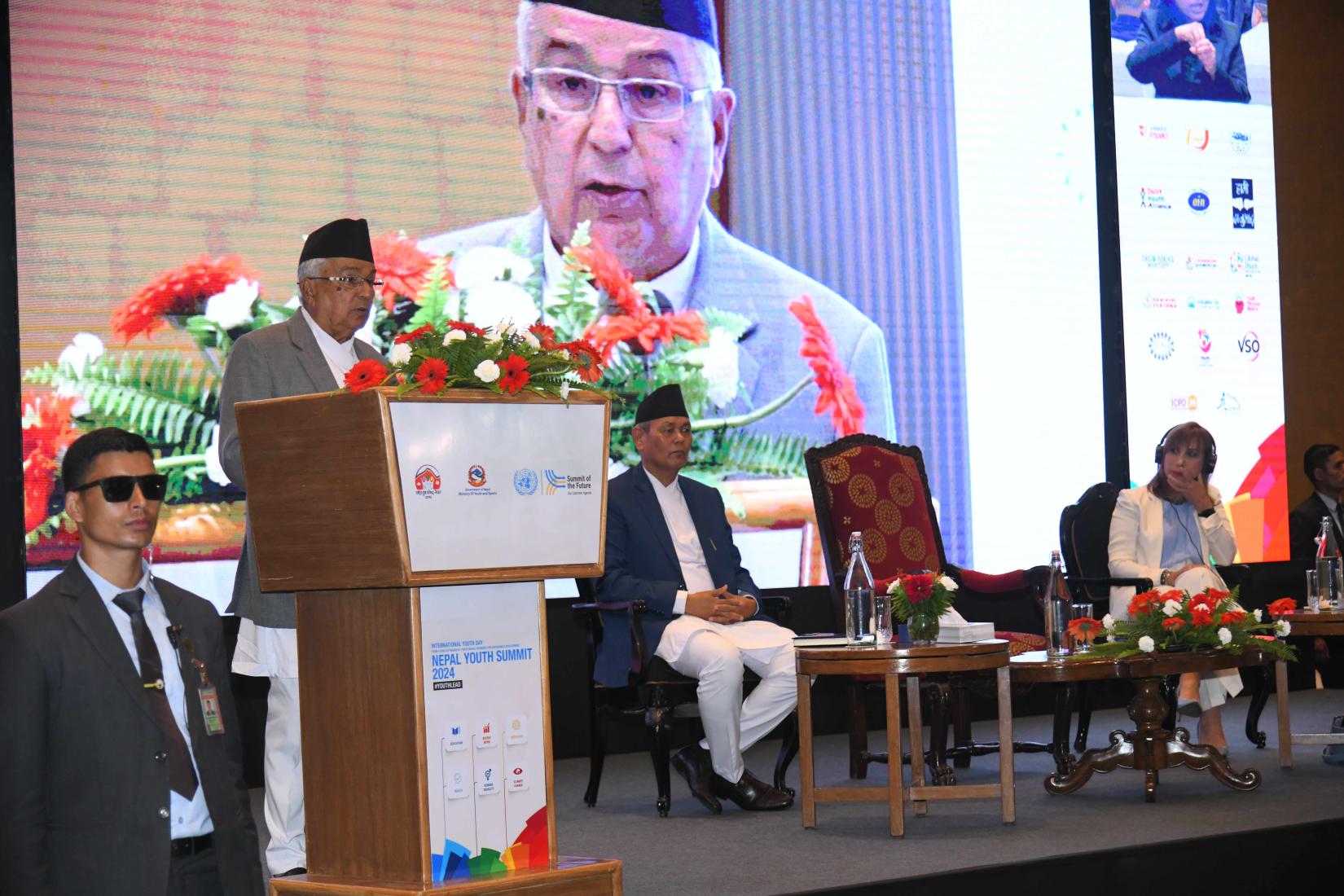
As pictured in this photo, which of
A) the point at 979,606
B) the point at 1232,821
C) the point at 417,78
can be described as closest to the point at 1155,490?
the point at 979,606

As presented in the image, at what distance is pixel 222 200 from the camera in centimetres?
540

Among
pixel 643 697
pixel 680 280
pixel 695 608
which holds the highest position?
pixel 680 280

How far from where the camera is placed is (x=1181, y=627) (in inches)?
179

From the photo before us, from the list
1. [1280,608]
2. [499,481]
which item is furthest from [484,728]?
[1280,608]

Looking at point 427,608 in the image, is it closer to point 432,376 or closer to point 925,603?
point 432,376

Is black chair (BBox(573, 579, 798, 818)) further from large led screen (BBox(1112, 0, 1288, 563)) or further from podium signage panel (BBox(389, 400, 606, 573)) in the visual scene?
large led screen (BBox(1112, 0, 1288, 563))

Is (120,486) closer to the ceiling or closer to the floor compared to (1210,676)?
closer to the ceiling

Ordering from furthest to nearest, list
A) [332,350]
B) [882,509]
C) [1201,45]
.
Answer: [1201,45], [882,509], [332,350]

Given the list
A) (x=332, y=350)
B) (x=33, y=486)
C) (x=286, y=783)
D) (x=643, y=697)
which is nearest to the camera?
(x=286, y=783)

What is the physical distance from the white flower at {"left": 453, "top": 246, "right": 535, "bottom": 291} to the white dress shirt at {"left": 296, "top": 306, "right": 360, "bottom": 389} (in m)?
2.43

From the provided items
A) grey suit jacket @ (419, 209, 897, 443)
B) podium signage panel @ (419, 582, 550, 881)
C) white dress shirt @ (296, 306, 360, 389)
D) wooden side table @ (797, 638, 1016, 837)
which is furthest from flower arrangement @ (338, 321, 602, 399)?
grey suit jacket @ (419, 209, 897, 443)

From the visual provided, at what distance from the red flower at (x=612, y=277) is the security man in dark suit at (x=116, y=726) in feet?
12.4

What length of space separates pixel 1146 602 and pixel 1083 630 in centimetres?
21

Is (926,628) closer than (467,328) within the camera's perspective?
No
